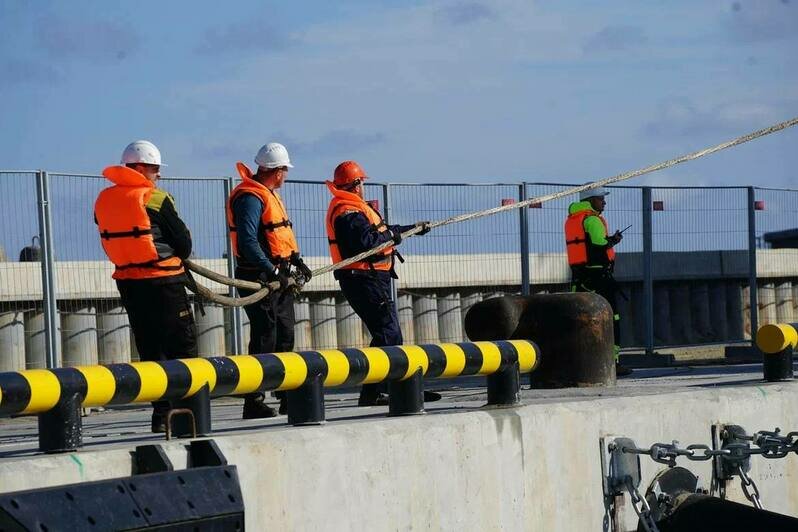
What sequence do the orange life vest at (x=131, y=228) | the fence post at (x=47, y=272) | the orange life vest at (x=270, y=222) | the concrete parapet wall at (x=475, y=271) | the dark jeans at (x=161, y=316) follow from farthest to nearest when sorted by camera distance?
the concrete parapet wall at (x=475, y=271), the fence post at (x=47, y=272), the orange life vest at (x=270, y=222), the dark jeans at (x=161, y=316), the orange life vest at (x=131, y=228)

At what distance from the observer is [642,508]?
356 inches

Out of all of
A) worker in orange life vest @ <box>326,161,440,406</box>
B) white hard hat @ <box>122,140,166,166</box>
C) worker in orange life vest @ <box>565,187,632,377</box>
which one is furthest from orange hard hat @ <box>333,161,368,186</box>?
worker in orange life vest @ <box>565,187,632,377</box>

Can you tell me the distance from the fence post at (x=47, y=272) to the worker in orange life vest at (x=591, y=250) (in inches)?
201

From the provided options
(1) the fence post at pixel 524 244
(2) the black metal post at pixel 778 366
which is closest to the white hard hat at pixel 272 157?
(2) the black metal post at pixel 778 366

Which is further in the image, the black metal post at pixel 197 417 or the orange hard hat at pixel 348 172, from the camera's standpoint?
the orange hard hat at pixel 348 172

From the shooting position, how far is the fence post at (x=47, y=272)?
1373 cm

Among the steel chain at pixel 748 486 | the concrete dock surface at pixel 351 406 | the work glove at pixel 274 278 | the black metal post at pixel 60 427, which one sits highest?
the work glove at pixel 274 278

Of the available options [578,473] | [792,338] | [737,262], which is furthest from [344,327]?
[578,473]

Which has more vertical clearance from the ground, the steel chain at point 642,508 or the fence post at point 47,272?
the fence post at point 47,272

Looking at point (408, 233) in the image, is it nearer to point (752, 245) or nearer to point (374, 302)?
point (374, 302)

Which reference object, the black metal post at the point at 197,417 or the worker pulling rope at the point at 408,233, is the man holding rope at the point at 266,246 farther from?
the black metal post at the point at 197,417

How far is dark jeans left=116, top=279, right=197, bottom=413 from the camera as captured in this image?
31.3 feet

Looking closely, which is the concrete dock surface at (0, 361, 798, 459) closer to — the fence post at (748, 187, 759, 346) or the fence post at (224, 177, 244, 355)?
the fence post at (224, 177, 244, 355)

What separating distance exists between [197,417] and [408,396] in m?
1.64
